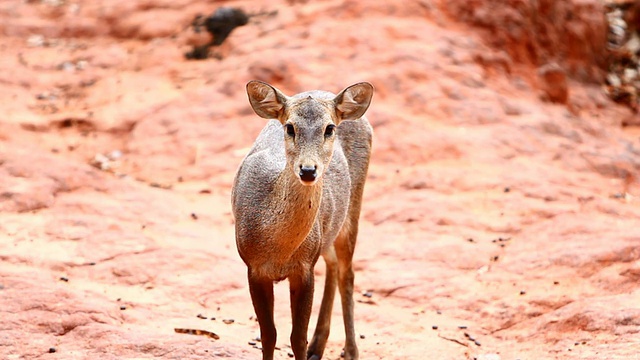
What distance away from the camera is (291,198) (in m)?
5.64

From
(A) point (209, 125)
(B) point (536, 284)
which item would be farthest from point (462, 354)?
(A) point (209, 125)

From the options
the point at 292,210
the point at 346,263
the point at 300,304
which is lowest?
the point at 346,263

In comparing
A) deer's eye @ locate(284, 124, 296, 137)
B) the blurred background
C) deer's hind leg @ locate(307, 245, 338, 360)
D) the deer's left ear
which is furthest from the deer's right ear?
the blurred background

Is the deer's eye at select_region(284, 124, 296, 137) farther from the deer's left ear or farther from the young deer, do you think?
the deer's left ear

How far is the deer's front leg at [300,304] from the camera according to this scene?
19.5 feet

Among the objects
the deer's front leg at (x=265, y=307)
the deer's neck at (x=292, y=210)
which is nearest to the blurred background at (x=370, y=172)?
the deer's front leg at (x=265, y=307)

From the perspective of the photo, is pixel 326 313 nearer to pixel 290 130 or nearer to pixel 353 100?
pixel 353 100

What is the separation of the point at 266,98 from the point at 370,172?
544 cm

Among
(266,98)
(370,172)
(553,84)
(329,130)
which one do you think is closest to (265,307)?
(329,130)

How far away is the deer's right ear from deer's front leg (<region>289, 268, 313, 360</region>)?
1151 millimetres

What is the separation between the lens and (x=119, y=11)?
49.9ft

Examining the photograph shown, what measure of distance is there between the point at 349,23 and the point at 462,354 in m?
7.71

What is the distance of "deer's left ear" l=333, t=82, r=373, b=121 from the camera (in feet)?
19.5

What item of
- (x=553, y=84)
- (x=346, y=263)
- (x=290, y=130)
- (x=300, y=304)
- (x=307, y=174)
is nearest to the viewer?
(x=307, y=174)
